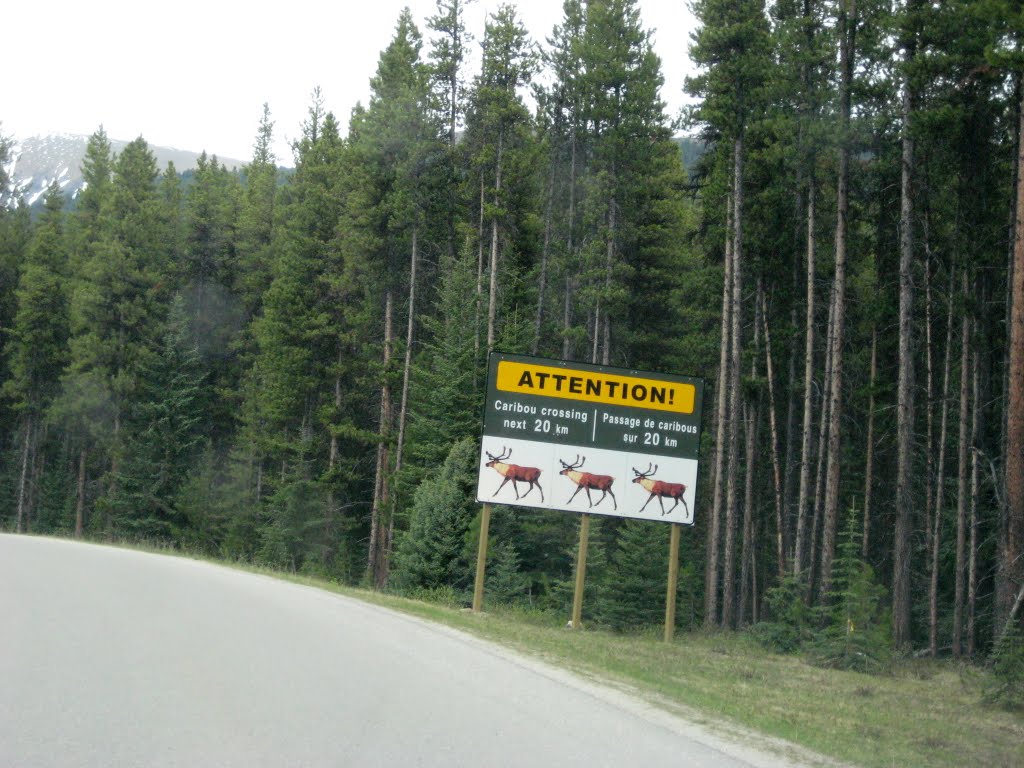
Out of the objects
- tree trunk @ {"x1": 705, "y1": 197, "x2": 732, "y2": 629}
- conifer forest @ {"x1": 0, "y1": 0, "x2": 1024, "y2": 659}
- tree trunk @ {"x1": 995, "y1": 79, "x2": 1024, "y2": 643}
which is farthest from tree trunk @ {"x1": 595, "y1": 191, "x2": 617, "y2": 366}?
tree trunk @ {"x1": 995, "y1": 79, "x2": 1024, "y2": 643}

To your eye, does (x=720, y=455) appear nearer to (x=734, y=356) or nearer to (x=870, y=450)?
(x=734, y=356)

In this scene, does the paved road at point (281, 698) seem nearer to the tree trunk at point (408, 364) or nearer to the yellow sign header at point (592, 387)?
the yellow sign header at point (592, 387)

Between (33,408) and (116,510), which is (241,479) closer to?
(116,510)

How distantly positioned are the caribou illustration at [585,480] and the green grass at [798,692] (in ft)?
8.80

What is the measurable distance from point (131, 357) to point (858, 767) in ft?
169

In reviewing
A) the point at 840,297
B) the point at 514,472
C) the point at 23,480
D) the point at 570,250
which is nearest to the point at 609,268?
the point at 570,250

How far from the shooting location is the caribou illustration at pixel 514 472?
64.4 ft

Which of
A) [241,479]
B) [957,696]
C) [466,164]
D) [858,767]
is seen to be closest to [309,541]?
[241,479]

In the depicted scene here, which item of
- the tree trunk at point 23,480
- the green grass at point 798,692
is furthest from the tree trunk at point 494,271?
the tree trunk at point 23,480

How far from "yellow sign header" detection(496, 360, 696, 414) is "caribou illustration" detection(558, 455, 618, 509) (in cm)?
130

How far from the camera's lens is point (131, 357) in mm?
53531

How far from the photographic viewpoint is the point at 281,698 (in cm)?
838

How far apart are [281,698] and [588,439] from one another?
39.2ft

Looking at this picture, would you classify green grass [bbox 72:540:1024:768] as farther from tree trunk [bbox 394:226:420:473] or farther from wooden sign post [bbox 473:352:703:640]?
tree trunk [bbox 394:226:420:473]
